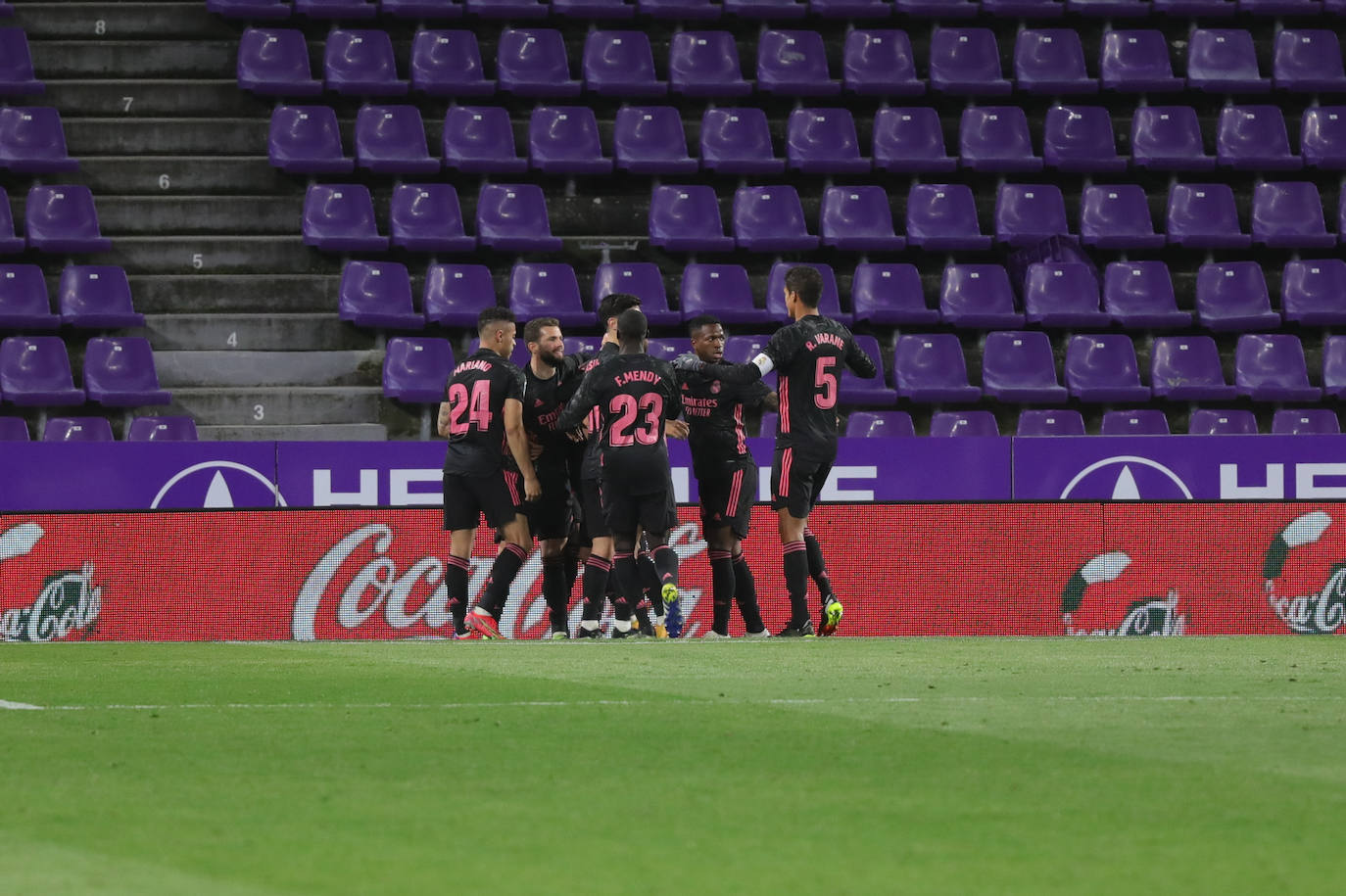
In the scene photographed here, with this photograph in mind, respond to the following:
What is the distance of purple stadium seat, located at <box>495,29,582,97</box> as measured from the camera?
65.3 ft

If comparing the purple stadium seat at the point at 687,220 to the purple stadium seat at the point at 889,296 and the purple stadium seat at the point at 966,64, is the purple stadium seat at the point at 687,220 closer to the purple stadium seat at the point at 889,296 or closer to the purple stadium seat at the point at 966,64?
the purple stadium seat at the point at 889,296

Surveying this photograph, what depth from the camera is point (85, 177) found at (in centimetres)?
1964

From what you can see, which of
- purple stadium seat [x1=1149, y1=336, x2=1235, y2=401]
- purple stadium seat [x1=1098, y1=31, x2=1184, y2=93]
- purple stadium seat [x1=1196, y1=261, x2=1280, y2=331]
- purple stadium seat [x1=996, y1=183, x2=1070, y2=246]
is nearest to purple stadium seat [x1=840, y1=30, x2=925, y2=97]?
purple stadium seat [x1=996, y1=183, x2=1070, y2=246]

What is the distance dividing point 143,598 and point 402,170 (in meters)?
6.41

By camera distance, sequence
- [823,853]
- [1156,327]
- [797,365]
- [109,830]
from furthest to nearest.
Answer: [1156,327] < [797,365] < [109,830] < [823,853]

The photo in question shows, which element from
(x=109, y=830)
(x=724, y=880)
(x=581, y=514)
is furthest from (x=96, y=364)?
(x=724, y=880)

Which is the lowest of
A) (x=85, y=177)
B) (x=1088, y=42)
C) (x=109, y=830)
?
(x=109, y=830)

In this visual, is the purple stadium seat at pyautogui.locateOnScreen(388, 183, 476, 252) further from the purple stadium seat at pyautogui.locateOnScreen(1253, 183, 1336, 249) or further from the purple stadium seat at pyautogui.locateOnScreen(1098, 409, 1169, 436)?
the purple stadium seat at pyautogui.locateOnScreen(1253, 183, 1336, 249)

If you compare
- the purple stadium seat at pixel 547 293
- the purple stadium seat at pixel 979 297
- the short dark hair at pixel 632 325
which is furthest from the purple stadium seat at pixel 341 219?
the short dark hair at pixel 632 325

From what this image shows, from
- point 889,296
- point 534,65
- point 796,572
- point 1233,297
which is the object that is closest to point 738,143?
point 534,65

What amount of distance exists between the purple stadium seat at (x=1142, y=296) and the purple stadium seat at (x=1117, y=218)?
0.33 meters

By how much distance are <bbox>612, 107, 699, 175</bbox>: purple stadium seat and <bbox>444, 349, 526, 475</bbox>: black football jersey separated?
6.81 m

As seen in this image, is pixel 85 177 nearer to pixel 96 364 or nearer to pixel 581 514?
pixel 96 364

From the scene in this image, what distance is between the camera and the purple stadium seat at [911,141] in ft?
65.0
